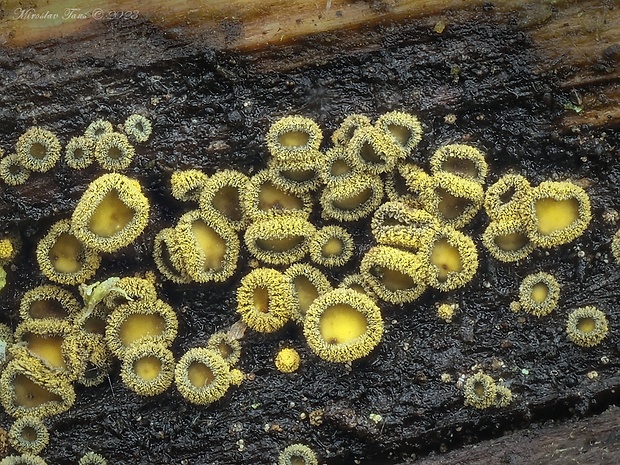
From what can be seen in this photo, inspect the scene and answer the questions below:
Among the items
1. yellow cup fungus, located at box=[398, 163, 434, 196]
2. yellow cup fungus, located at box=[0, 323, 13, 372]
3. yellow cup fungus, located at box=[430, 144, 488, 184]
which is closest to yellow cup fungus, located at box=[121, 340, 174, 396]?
yellow cup fungus, located at box=[0, 323, 13, 372]

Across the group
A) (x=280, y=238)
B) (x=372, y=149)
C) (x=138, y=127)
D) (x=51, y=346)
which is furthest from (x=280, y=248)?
(x=51, y=346)

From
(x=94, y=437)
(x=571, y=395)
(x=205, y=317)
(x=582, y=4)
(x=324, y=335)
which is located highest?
(x=582, y=4)

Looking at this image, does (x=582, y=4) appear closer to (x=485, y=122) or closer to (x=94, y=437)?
(x=485, y=122)

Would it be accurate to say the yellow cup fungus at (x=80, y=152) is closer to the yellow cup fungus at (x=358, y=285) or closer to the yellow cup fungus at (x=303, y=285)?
the yellow cup fungus at (x=303, y=285)

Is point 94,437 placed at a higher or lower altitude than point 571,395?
higher

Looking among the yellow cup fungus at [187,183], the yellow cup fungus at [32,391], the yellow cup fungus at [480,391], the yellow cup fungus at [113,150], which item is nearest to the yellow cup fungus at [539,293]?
the yellow cup fungus at [480,391]

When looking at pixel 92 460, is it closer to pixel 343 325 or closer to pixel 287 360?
pixel 287 360

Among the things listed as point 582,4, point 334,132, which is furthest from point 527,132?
point 334,132
